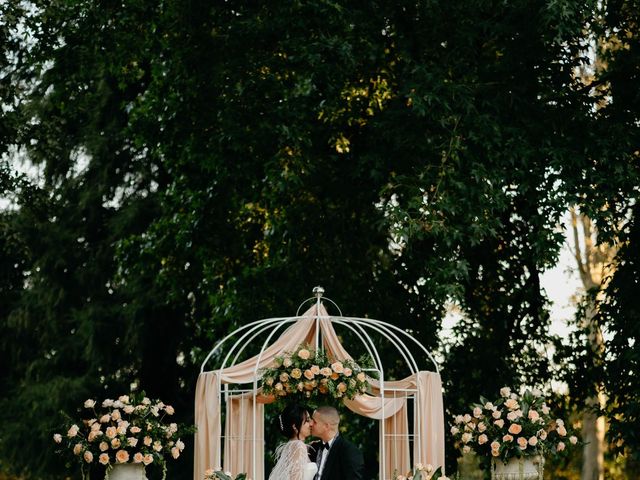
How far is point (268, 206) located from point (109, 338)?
5242mm

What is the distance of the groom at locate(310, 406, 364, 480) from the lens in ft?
24.1

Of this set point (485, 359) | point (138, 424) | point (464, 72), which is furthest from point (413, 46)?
point (138, 424)

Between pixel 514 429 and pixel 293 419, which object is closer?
pixel 293 419

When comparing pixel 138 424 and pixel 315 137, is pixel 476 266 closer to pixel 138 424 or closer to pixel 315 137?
pixel 315 137

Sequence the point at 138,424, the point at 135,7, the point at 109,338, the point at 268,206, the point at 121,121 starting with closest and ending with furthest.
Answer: the point at 138,424
the point at 135,7
the point at 268,206
the point at 109,338
the point at 121,121

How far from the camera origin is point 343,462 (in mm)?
7398

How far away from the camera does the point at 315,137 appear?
41.1 feet

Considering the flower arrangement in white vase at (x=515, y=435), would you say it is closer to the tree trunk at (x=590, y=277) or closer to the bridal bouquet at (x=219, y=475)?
the bridal bouquet at (x=219, y=475)

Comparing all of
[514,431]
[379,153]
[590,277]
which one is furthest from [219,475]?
[590,277]

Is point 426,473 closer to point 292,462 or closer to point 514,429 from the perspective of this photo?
point 514,429

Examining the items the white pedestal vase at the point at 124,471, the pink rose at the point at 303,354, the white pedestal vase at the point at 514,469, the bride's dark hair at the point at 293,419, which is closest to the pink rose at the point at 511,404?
the white pedestal vase at the point at 514,469

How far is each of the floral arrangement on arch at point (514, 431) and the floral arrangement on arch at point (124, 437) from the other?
2511 millimetres

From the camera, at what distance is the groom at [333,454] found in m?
7.35

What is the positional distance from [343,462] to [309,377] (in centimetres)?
116
